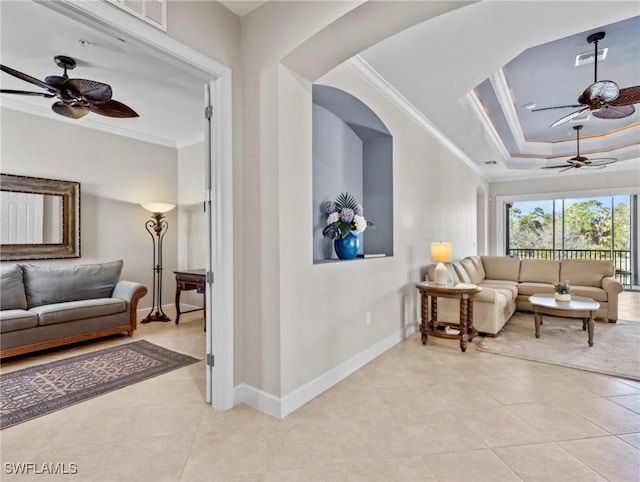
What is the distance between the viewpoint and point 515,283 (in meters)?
5.77

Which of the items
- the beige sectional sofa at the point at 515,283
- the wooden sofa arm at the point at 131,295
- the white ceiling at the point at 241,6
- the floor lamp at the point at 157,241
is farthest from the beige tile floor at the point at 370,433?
the white ceiling at the point at 241,6

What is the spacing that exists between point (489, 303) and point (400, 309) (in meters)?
1.07

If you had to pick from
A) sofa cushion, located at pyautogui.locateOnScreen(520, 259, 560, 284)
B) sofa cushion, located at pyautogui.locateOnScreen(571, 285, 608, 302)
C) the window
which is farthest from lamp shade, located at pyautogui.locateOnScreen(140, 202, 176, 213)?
Answer: the window

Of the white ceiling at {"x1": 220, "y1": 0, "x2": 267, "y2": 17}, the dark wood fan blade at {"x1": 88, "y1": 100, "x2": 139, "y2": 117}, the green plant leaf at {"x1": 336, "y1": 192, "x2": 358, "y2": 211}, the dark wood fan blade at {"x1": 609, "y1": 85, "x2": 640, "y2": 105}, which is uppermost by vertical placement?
the white ceiling at {"x1": 220, "y1": 0, "x2": 267, "y2": 17}

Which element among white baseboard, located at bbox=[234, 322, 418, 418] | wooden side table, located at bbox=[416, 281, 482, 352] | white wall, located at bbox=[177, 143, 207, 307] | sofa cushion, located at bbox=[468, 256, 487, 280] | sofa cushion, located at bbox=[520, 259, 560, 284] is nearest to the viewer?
white baseboard, located at bbox=[234, 322, 418, 418]

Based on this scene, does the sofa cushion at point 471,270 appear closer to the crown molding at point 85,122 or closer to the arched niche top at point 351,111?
the arched niche top at point 351,111

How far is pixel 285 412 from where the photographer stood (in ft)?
7.46

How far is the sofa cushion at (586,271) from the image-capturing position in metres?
5.27

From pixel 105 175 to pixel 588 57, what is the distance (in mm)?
6181

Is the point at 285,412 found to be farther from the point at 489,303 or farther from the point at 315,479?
the point at 489,303

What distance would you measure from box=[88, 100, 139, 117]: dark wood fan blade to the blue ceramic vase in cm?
228

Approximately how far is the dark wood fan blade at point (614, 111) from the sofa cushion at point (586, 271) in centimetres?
244

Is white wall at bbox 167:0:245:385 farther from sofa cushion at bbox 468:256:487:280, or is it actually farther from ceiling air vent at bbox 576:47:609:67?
sofa cushion at bbox 468:256:487:280

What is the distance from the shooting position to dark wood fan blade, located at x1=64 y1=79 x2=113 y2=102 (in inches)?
108
